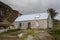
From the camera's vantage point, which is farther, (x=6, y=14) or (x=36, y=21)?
(x=6, y=14)

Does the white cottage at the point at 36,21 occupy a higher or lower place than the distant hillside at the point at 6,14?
lower

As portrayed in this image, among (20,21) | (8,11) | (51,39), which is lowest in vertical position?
(51,39)

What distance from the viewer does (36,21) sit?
1845 inches

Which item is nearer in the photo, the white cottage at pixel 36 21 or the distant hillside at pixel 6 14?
the white cottage at pixel 36 21

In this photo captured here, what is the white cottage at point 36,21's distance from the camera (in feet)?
150

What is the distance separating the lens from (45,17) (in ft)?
151

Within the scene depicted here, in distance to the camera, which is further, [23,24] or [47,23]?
[23,24]

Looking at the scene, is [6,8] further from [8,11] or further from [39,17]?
[39,17]

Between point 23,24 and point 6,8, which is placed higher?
point 6,8

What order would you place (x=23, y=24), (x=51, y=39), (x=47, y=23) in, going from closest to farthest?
(x=51, y=39), (x=47, y=23), (x=23, y=24)

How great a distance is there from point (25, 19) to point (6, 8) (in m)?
11.1

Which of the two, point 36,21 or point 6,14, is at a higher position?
point 6,14

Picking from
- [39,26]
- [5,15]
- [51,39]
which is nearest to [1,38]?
[51,39]

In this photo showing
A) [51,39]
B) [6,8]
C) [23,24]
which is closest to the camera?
[51,39]
